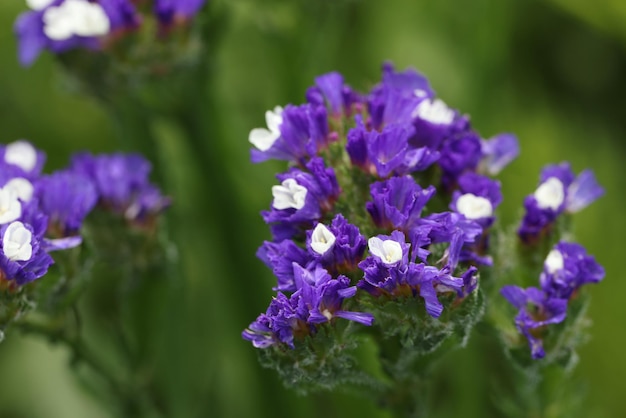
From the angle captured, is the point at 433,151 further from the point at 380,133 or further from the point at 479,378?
the point at 479,378

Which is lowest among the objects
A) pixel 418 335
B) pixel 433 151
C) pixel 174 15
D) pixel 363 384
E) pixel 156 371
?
pixel 156 371

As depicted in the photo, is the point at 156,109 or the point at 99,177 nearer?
the point at 99,177

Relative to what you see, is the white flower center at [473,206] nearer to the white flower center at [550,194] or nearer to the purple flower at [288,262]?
the white flower center at [550,194]

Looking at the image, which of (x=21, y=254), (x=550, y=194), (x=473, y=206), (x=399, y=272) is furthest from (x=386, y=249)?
(x=21, y=254)

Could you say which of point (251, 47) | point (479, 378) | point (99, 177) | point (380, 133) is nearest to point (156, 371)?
point (99, 177)

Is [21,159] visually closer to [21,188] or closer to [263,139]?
[21,188]

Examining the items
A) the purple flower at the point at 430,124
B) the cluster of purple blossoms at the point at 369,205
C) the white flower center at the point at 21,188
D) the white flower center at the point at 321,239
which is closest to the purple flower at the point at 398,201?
the cluster of purple blossoms at the point at 369,205
